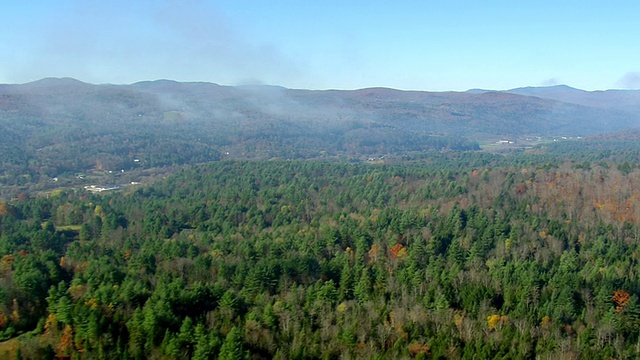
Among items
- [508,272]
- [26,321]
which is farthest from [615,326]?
[26,321]

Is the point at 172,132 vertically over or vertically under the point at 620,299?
over

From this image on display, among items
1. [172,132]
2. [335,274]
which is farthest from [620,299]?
[172,132]

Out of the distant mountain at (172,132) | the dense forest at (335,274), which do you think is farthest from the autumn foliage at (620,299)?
the distant mountain at (172,132)

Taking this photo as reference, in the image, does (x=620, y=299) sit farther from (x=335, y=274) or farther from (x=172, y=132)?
(x=172, y=132)

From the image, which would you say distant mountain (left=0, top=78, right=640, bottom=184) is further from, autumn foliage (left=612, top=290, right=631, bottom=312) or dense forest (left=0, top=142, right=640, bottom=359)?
autumn foliage (left=612, top=290, right=631, bottom=312)

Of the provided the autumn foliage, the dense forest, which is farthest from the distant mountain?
the autumn foliage

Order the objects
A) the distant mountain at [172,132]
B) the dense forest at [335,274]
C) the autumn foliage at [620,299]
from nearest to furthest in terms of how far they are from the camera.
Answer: the dense forest at [335,274]
the autumn foliage at [620,299]
the distant mountain at [172,132]

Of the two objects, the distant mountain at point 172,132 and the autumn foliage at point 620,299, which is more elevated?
the distant mountain at point 172,132

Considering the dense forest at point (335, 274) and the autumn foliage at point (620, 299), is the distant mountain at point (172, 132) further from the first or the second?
the autumn foliage at point (620, 299)
